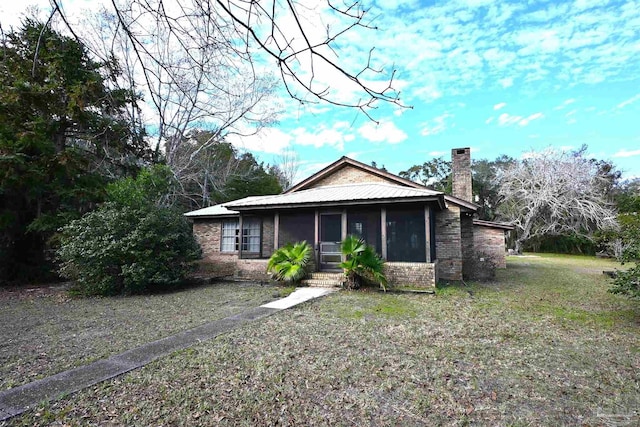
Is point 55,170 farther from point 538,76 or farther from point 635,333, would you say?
point 635,333

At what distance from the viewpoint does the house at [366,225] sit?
10.7m

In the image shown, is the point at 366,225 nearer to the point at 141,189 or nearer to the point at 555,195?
the point at 141,189

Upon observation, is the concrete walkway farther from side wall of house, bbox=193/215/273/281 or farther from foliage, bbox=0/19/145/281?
foliage, bbox=0/19/145/281

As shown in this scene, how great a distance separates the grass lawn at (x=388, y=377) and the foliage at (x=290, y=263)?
12.5ft

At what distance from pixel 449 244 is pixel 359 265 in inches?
174

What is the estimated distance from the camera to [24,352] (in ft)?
15.4

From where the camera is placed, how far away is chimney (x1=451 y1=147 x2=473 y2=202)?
14.7 m

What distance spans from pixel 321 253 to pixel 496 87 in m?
7.62

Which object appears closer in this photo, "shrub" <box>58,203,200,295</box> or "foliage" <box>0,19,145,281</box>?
"shrub" <box>58,203,200,295</box>

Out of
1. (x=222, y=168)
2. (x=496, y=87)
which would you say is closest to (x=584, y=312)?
(x=496, y=87)

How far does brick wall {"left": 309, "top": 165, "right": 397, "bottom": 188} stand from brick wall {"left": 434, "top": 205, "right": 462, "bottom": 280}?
3.52 meters

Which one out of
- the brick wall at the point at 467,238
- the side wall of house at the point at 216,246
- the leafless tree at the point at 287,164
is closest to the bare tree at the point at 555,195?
the brick wall at the point at 467,238

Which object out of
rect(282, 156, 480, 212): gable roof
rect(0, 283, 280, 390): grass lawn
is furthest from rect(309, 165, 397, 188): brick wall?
rect(0, 283, 280, 390): grass lawn

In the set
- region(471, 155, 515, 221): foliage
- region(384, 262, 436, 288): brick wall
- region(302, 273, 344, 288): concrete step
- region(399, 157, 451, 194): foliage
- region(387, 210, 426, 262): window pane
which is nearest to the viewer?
region(384, 262, 436, 288): brick wall
